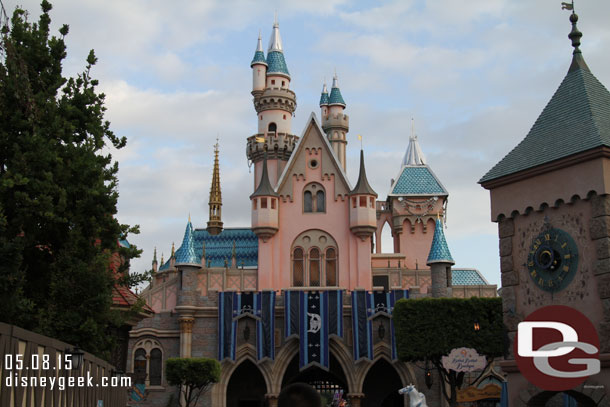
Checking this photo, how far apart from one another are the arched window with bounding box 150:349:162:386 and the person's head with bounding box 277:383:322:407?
37.3 m

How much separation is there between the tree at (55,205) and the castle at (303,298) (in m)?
22.4

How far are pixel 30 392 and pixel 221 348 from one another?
89.9 feet

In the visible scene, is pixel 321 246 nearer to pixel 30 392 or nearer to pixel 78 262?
pixel 78 262

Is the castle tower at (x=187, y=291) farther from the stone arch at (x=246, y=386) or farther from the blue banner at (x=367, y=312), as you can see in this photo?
the blue banner at (x=367, y=312)

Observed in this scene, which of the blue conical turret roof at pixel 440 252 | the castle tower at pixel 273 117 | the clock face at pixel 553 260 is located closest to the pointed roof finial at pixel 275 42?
the castle tower at pixel 273 117

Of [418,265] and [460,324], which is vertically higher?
[418,265]

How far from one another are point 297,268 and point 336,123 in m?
18.4

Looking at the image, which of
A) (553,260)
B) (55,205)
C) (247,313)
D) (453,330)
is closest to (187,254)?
(247,313)

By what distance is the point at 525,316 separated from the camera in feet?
57.3

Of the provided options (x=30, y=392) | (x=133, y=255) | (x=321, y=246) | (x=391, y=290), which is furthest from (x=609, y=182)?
(x=321, y=246)

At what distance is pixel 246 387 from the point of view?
41125mm

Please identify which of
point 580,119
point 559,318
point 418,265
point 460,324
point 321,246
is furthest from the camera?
point 418,265

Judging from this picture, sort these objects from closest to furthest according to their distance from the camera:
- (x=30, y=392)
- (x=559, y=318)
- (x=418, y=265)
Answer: (x=30, y=392) < (x=559, y=318) < (x=418, y=265)

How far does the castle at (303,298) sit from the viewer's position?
38844mm
